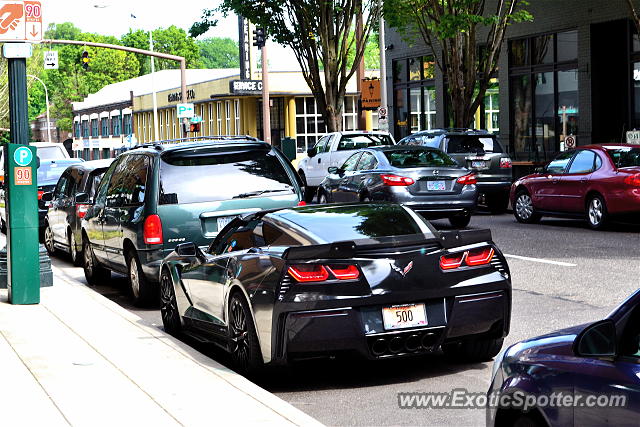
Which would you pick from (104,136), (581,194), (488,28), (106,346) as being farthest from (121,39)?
Result: (106,346)

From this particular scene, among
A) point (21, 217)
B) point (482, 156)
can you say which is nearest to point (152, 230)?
point (21, 217)

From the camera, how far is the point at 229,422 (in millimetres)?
6691

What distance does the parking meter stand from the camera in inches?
487

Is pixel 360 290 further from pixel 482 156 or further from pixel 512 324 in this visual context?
pixel 482 156

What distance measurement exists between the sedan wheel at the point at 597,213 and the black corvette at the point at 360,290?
11.5 meters

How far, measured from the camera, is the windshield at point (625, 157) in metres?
19.7

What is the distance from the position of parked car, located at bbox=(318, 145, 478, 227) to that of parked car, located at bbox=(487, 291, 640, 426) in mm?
15449

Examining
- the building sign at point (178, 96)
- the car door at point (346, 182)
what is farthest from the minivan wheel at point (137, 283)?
the building sign at point (178, 96)

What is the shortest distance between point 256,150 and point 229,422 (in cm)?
629

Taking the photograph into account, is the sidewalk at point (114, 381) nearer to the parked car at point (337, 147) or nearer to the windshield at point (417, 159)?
the windshield at point (417, 159)

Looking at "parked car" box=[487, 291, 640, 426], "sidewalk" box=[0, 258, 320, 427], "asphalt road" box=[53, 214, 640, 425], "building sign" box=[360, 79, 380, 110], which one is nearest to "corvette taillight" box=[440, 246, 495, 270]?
"asphalt road" box=[53, 214, 640, 425]

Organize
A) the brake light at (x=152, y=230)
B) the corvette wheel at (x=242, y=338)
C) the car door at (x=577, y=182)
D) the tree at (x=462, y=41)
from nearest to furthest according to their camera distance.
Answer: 1. the corvette wheel at (x=242, y=338)
2. the brake light at (x=152, y=230)
3. the car door at (x=577, y=182)
4. the tree at (x=462, y=41)

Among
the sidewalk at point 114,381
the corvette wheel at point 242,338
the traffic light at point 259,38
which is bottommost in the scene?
the sidewalk at point 114,381

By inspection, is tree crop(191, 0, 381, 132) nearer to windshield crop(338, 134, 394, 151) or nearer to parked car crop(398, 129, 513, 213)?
windshield crop(338, 134, 394, 151)
